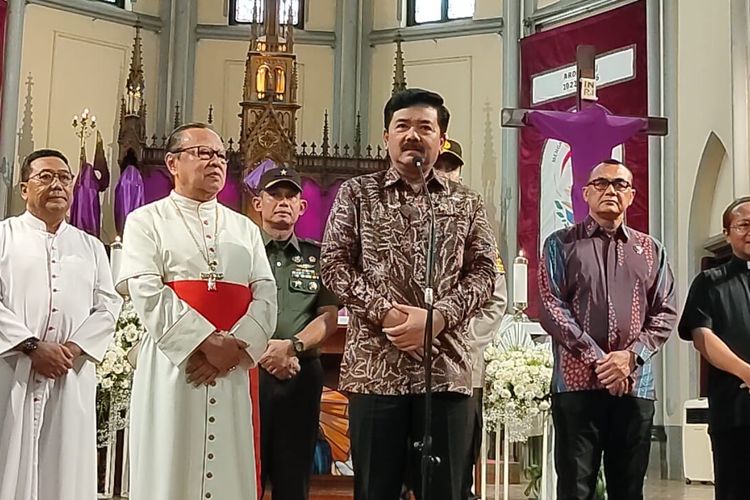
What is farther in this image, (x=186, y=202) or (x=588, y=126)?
(x=588, y=126)

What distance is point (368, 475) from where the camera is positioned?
10.0 ft

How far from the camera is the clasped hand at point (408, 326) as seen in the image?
298 centimetres

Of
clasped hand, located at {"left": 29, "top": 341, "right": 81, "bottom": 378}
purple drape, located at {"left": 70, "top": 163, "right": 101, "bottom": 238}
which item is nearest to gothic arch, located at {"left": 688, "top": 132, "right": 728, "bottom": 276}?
purple drape, located at {"left": 70, "top": 163, "right": 101, "bottom": 238}

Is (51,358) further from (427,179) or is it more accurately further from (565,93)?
(565,93)

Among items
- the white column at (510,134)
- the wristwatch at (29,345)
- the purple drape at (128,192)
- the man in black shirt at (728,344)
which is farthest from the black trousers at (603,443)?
the purple drape at (128,192)

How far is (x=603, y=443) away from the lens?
3.85 meters

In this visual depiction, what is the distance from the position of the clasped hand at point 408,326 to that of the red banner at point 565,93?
7166 millimetres

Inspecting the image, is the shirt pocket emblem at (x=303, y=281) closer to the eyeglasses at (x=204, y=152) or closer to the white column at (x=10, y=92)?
the eyeglasses at (x=204, y=152)

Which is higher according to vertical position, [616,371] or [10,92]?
[10,92]

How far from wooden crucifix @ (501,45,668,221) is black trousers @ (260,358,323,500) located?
6.69ft

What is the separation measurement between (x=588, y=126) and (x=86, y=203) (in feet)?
23.6

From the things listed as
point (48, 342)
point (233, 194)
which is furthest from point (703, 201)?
point (48, 342)

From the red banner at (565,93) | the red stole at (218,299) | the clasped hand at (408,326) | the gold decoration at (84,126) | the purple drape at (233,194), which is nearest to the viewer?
the clasped hand at (408,326)

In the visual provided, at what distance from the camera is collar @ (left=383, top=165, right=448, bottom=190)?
3.24 meters
